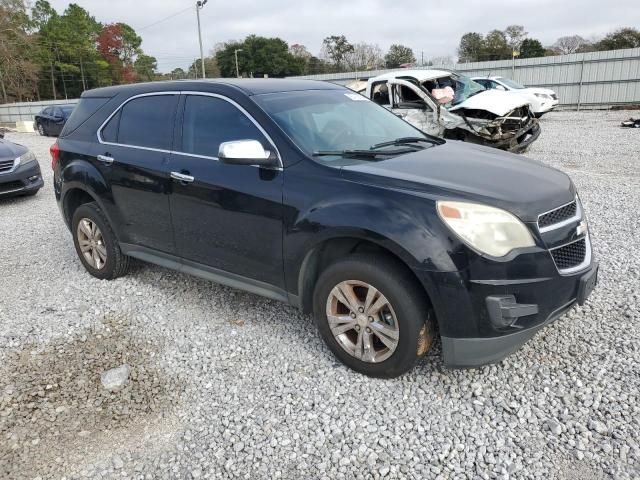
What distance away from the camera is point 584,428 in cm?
268

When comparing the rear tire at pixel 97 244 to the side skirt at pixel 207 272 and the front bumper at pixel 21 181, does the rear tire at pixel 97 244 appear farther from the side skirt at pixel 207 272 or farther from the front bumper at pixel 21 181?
the front bumper at pixel 21 181

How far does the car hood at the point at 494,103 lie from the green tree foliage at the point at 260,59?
51812 mm

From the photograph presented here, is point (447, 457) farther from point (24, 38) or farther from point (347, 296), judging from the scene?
point (24, 38)

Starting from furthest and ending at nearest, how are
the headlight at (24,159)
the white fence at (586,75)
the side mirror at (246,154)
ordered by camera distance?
the white fence at (586,75), the headlight at (24,159), the side mirror at (246,154)

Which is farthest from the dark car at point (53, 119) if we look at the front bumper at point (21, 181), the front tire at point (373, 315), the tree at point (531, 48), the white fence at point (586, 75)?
the tree at point (531, 48)

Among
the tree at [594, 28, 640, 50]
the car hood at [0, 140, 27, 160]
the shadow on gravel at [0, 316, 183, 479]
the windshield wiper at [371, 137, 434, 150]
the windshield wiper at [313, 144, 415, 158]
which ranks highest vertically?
the tree at [594, 28, 640, 50]

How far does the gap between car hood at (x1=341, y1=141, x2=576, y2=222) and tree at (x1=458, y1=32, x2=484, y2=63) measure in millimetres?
58525

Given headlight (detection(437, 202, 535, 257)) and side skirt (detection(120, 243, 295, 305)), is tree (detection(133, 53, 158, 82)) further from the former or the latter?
headlight (detection(437, 202, 535, 257))

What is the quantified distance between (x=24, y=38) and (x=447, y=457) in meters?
50.4

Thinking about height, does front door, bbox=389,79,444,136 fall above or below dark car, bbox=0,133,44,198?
above

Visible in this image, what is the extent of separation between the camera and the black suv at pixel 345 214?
2.74 metres

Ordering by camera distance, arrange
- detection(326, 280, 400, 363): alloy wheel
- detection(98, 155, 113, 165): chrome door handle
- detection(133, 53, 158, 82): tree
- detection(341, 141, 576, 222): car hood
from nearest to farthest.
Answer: detection(341, 141, 576, 222): car hood
detection(326, 280, 400, 363): alloy wheel
detection(98, 155, 113, 165): chrome door handle
detection(133, 53, 158, 82): tree

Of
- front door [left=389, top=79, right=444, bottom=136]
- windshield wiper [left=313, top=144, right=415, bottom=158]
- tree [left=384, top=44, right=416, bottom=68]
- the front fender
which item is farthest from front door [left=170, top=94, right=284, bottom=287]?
tree [left=384, top=44, right=416, bottom=68]

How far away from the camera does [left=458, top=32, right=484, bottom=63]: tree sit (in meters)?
57.5
